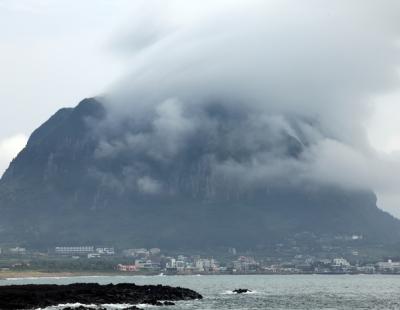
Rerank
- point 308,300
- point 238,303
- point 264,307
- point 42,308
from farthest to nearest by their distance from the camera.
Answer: point 308,300, point 238,303, point 264,307, point 42,308

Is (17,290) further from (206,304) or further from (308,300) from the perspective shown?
(308,300)

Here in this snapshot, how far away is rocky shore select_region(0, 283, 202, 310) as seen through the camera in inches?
5527

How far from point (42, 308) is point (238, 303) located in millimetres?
40249

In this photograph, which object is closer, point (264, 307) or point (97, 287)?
point (264, 307)

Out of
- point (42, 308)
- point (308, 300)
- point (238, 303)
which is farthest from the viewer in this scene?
point (308, 300)

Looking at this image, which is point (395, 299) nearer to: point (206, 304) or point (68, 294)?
point (206, 304)

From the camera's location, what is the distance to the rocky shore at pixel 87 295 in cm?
14038

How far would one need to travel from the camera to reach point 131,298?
160 meters

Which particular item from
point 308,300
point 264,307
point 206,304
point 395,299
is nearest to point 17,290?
point 206,304

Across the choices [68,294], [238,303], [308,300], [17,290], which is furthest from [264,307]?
[17,290]

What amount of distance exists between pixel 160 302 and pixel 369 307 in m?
38.8

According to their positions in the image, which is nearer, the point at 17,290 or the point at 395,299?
the point at 17,290

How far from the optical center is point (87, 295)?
15850 cm

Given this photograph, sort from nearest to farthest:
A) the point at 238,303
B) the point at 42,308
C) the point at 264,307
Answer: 1. the point at 42,308
2. the point at 264,307
3. the point at 238,303
